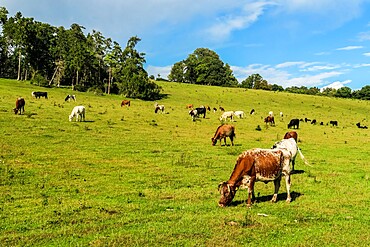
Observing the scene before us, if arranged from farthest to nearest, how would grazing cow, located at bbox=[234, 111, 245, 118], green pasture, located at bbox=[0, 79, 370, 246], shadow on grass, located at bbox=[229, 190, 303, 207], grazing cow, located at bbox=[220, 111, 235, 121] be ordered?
grazing cow, located at bbox=[234, 111, 245, 118]
grazing cow, located at bbox=[220, 111, 235, 121]
shadow on grass, located at bbox=[229, 190, 303, 207]
green pasture, located at bbox=[0, 79, 370, 246]

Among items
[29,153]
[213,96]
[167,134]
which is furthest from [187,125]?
[213,96]

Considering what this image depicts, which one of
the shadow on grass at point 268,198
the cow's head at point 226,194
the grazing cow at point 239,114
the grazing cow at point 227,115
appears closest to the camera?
the cow's head at point 226,194

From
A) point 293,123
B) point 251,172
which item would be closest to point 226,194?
point 251,172

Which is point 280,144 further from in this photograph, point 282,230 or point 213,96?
point 213,96

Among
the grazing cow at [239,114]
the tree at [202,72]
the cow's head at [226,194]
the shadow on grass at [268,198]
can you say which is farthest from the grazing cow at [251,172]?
the tree at [202,72]

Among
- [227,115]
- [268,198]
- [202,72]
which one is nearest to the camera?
[268,198]

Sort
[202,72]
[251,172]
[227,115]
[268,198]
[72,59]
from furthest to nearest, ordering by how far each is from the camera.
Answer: [202,72]
[72,59]
[227,115]
[268,198]
[251,172]

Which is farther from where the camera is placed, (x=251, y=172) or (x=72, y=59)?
(x=72, y=59)

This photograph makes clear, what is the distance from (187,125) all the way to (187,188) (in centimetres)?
2442

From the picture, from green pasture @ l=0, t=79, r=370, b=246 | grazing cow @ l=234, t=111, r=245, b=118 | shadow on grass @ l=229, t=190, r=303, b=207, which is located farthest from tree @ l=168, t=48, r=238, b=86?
shadow on grass @ l=229, t=190, r=303, b=207

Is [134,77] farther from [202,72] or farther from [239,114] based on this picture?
[202,72]

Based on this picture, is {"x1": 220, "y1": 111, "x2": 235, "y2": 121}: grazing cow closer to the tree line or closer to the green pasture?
the green pasture

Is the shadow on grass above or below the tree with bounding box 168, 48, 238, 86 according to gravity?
below

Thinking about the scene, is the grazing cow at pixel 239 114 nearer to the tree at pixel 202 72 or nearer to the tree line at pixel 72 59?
the tree line at pixel 72 59
